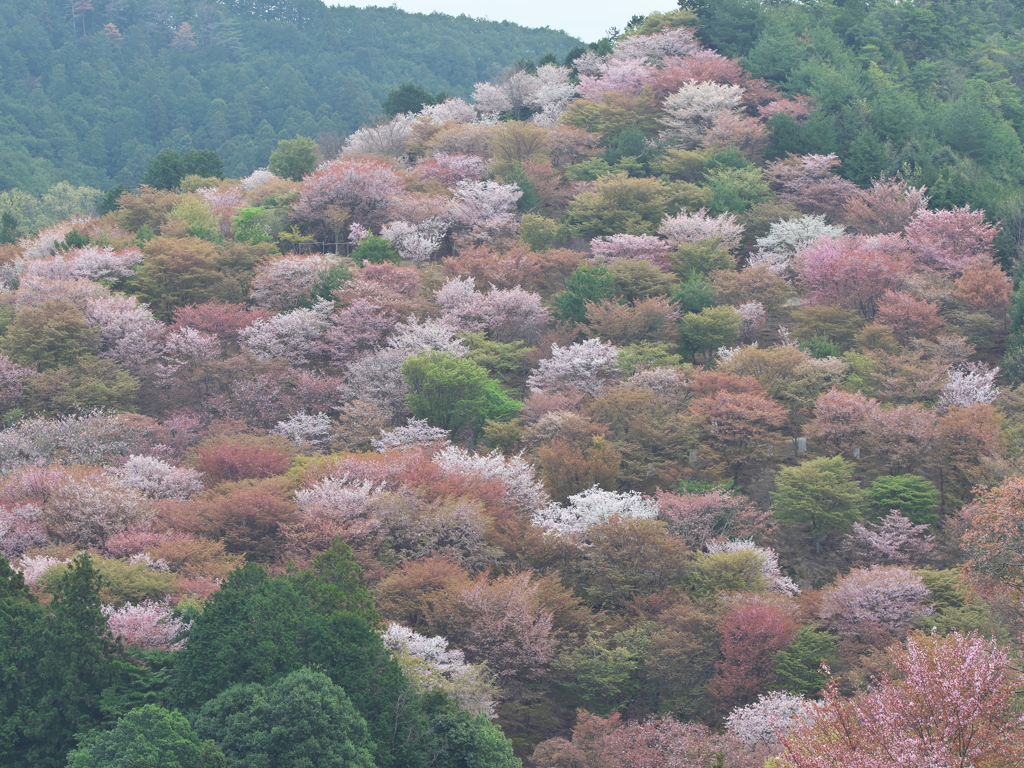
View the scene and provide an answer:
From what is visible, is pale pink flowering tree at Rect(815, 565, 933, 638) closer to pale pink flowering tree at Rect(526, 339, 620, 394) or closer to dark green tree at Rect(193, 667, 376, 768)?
dark green tree at Rect(193, 667, 376, 768)

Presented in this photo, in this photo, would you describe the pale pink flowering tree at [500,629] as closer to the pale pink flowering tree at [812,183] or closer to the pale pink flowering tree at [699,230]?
the pale pink flowering tree at [699,230]

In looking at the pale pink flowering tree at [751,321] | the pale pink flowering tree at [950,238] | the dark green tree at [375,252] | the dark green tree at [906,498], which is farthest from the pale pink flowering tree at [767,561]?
the dark green tree at [375,252]

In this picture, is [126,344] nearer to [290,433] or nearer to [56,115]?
[290,433]

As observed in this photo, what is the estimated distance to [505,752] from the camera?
24.6 m

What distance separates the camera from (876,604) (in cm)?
2812

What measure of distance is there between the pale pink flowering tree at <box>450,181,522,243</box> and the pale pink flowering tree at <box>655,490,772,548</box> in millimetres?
21677

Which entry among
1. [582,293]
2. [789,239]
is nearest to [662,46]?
[789,239]

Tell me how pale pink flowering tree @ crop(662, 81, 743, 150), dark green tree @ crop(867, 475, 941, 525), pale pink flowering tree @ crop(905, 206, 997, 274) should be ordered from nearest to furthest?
1. dark green tree @ crop(867, 475, 941, 525)
2. pale pink flowering tree @ crop(905, 206, 997, 274)
3. pale pink flowering tree @ crop(662, 81, 743, 150)

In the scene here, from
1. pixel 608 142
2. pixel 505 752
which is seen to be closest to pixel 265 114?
pixel 608 142

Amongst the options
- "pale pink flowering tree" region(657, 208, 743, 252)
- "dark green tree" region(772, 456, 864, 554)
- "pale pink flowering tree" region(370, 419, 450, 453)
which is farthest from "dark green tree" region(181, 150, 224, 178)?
"dark green tree" region(772, 456, 864, 554)

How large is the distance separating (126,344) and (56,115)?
245 feet

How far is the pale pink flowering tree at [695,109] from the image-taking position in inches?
2359

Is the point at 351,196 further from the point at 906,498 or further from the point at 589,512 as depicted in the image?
the point at 906,498

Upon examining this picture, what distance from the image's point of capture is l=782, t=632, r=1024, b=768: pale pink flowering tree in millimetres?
13375
